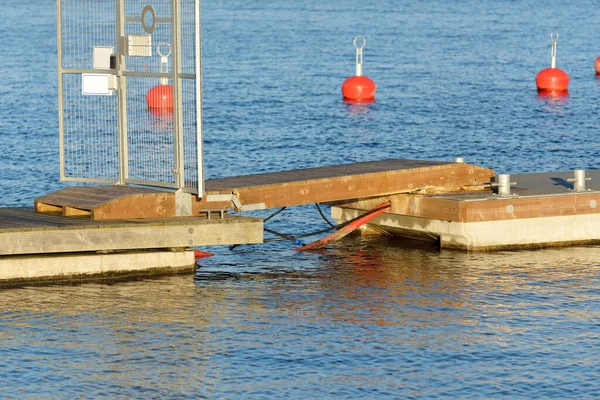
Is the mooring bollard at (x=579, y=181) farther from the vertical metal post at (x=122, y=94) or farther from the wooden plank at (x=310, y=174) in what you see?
the vertical metal post at (x=122, y=94)

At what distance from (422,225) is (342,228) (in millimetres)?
1431

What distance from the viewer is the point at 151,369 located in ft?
49.4

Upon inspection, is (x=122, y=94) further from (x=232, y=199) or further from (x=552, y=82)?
(x=552, y=82)

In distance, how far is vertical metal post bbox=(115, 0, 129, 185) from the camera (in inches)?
789

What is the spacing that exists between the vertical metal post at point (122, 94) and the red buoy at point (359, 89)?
110 feet

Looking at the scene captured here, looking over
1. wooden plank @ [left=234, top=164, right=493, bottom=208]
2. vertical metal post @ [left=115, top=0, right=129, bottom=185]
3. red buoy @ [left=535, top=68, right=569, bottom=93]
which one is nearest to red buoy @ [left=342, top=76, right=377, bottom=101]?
red buoy @ [left=535, top=68, right=569, bottom=93]

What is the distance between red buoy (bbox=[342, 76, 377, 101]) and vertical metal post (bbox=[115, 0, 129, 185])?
33.7 metres

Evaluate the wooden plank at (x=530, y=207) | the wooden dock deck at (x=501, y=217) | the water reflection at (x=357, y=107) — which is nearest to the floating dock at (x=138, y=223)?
the wooden dock deck at (x=501, y=217)

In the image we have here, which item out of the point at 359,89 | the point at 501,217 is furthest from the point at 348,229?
the point at 359,89

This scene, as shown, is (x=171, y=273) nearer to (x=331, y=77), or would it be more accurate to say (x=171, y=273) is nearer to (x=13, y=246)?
(x=13, y=246)

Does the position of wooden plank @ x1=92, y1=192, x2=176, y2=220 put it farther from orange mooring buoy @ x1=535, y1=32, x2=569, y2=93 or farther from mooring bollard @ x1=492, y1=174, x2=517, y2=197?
orange mooring buoy @ x1=535, y1=32, x2=569, y2=93

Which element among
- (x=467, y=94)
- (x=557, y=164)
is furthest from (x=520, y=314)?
(x=467, y=94)

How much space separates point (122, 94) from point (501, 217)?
261 inches

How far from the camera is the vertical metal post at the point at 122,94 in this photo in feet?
65.8
